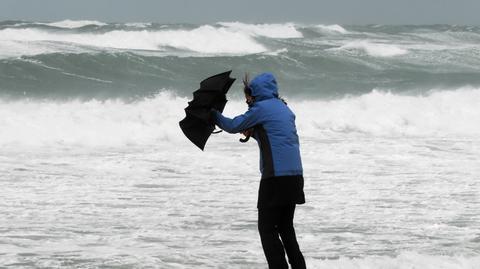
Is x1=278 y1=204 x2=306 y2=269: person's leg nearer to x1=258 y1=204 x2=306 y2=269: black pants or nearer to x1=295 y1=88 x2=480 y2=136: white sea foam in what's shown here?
x1=258 y1=204 x2=306 y2=269: black pants

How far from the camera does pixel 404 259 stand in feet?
23.8

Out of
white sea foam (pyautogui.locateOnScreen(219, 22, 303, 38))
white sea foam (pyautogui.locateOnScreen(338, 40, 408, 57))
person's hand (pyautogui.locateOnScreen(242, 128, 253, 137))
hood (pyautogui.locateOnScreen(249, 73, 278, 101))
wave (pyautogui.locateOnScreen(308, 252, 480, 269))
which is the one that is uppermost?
white sea foam (pyautogui.locateOnScreen(219, 22, 303, 38))

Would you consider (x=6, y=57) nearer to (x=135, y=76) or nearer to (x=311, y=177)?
(x=135, y=76)

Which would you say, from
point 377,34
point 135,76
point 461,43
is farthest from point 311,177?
point 377,34

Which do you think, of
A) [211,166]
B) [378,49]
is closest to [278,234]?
[211,166]

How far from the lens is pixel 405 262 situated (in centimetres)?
716

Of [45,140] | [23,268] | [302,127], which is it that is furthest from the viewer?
[302,127]

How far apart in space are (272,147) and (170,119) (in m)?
13.0

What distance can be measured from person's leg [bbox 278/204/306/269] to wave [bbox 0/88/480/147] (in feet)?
32.6

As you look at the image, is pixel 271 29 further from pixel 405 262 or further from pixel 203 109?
pixel 203 109

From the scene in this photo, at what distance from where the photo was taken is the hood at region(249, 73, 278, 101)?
564cm

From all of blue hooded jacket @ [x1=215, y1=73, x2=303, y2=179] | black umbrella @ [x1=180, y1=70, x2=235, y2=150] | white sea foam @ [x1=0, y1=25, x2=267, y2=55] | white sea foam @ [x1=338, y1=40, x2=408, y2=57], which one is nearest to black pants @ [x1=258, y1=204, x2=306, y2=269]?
blue hooded jacket @ [x1=215, y1=73, x2=303, y2=179]

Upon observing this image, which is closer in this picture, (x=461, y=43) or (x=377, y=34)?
(x=461, y=43)

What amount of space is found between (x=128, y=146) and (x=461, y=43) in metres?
36.6
